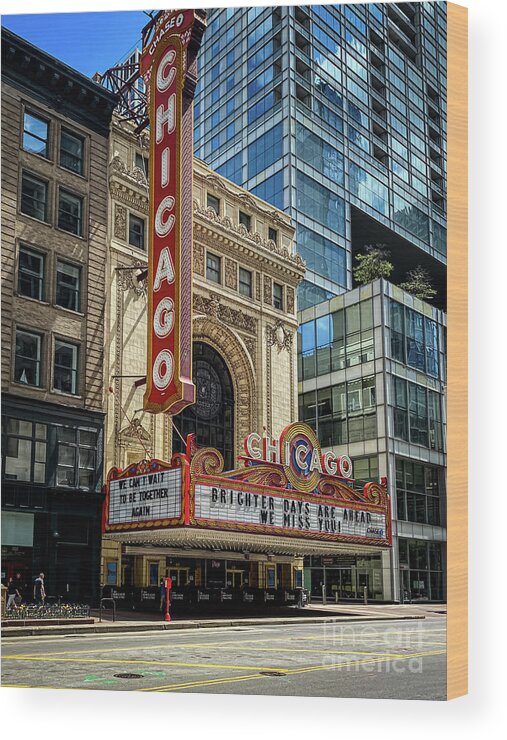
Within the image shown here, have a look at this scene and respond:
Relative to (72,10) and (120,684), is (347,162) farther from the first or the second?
(120,684)

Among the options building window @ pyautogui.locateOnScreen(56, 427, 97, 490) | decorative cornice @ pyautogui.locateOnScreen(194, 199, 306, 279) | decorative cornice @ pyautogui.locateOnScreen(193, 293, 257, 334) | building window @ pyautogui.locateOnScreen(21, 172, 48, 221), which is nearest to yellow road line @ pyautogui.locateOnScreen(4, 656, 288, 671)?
building window @ pyautogui.locateOnScreen(56, 427, 97, 490)

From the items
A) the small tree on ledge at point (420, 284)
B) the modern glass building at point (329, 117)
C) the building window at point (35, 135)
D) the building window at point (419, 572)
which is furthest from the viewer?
the building window at point (35, 135)

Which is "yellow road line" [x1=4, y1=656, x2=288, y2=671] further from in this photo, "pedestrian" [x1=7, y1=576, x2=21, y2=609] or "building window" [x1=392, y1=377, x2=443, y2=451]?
"building window" [x1=392, y1=377, x2=443, y2=451]

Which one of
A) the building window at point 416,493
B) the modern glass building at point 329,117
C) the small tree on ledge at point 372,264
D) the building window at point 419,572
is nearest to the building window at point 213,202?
the modern glass building at point 329,117

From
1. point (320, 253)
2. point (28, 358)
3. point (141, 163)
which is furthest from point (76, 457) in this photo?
point (320, 253)

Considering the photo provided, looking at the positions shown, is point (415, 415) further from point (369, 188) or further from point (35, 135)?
point (35, 135)

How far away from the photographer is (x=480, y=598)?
15.2 metres

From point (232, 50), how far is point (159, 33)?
2.43 metres

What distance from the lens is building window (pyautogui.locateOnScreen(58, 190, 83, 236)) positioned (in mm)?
27453

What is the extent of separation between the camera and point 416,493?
33.2 metres

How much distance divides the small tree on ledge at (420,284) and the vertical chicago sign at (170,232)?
7.21 m

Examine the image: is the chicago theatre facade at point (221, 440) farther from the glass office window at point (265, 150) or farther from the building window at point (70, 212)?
the glass office window at point (265, 150)

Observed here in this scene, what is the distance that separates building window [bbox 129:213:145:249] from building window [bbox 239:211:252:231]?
13.9ft

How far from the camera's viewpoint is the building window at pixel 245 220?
32.4 meters
